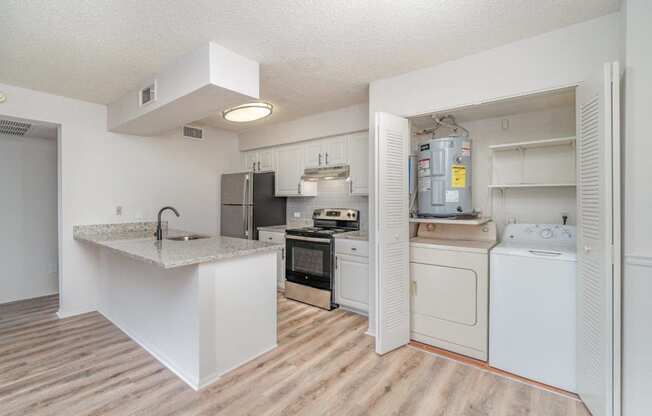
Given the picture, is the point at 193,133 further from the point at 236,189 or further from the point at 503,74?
the point at 503,74

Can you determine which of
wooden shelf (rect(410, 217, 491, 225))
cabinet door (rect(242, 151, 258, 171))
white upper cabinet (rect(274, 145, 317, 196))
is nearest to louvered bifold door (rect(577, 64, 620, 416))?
wooden shelf (rect(410, 217, 491, 225))

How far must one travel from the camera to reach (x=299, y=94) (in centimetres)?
323

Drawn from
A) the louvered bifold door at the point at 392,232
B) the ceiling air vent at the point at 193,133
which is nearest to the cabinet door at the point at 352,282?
the louvered bifold door at the point at 392,232

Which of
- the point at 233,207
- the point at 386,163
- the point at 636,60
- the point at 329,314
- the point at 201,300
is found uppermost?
the point at 636,60

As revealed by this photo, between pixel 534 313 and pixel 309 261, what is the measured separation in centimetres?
229

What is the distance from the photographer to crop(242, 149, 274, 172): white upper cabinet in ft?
15.3

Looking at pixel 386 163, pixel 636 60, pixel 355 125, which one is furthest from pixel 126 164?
pixel 636 60


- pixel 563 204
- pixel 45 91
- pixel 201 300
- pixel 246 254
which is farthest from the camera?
pixel 45 91

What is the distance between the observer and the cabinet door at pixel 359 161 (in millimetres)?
3631

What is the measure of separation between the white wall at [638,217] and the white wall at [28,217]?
583 centimetres

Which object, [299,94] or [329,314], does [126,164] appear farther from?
[329,314]

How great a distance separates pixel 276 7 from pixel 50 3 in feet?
4.14

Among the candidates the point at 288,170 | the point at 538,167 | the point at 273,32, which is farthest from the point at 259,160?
the point at 538,167

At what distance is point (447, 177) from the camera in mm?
2699
